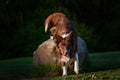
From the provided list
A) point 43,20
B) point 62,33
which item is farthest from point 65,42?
point 43,20

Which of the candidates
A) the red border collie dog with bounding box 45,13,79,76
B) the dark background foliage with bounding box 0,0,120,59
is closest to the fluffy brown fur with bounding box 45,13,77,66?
the red border collie dog with bounding box 45,13,79,76

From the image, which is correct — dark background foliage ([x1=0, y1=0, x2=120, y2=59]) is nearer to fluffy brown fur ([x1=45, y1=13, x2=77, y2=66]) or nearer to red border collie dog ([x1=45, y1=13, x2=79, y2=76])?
fluffy brown fur ([x1=45, y1=13, x2=77, y2=66])

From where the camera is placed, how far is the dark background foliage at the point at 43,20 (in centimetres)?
2714

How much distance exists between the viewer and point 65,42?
11852 millimetres

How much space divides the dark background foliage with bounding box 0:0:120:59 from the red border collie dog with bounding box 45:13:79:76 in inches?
424

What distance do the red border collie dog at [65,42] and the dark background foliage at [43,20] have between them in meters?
10.8

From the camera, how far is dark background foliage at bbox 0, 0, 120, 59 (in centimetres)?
2714

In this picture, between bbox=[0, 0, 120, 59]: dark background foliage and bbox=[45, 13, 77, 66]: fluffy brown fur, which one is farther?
bbox=[0, 0, 120, 59]: dark background foliage

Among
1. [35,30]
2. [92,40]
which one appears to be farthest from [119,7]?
[35,30]

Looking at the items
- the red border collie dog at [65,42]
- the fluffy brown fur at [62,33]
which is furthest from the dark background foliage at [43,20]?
the red border collie dog at [65,42]

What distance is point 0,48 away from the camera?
92.9ft

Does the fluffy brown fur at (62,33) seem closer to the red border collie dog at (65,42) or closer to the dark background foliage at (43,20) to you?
the red border collie dog at (65,42)

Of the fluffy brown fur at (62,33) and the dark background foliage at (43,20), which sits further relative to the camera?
the dark background foliage at (43,20)

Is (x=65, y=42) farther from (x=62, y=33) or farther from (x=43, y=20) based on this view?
(x=43, y=20)
